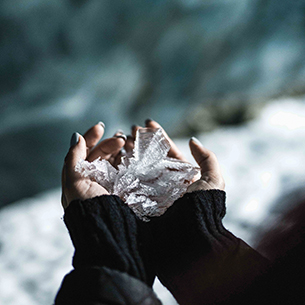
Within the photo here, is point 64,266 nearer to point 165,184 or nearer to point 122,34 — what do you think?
point 165,184

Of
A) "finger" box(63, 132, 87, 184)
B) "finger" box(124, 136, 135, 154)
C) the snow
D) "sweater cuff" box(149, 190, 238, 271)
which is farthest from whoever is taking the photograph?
the snow

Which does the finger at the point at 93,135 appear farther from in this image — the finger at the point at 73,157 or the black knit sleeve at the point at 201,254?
the black knit sleeve at the point at 201,254

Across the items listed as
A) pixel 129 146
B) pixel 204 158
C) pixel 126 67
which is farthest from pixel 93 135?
pixel 126 67

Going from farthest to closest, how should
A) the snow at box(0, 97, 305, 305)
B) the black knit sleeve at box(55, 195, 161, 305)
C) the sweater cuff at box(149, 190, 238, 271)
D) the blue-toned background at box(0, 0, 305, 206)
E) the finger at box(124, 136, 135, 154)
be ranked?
the blue-toned background at box(0, 0, 305, 206) < the snow at box(0, 97, 305, 305) < the finger at box(124, 136, 135, 154) < the sweater cuff at box(149, 190, 238, 271) < the black knit sleeve at box(55, 195, 161, 305)

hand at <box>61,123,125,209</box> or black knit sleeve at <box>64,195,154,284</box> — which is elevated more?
hand at <box>61,123,125,209</box>

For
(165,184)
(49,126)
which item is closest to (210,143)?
(49,126)

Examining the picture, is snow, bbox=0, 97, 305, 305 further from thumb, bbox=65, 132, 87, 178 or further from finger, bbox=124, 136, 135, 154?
thumb, bbox=65, 132, 87, 178

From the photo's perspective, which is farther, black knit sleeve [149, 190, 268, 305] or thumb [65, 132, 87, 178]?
thumb [65, 132, 87, 178]

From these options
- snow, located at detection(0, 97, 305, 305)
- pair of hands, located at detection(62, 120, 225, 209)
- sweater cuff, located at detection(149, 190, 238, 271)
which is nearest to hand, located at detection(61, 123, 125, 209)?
pair of hands, located at detection(62, 120, 225, 209)
